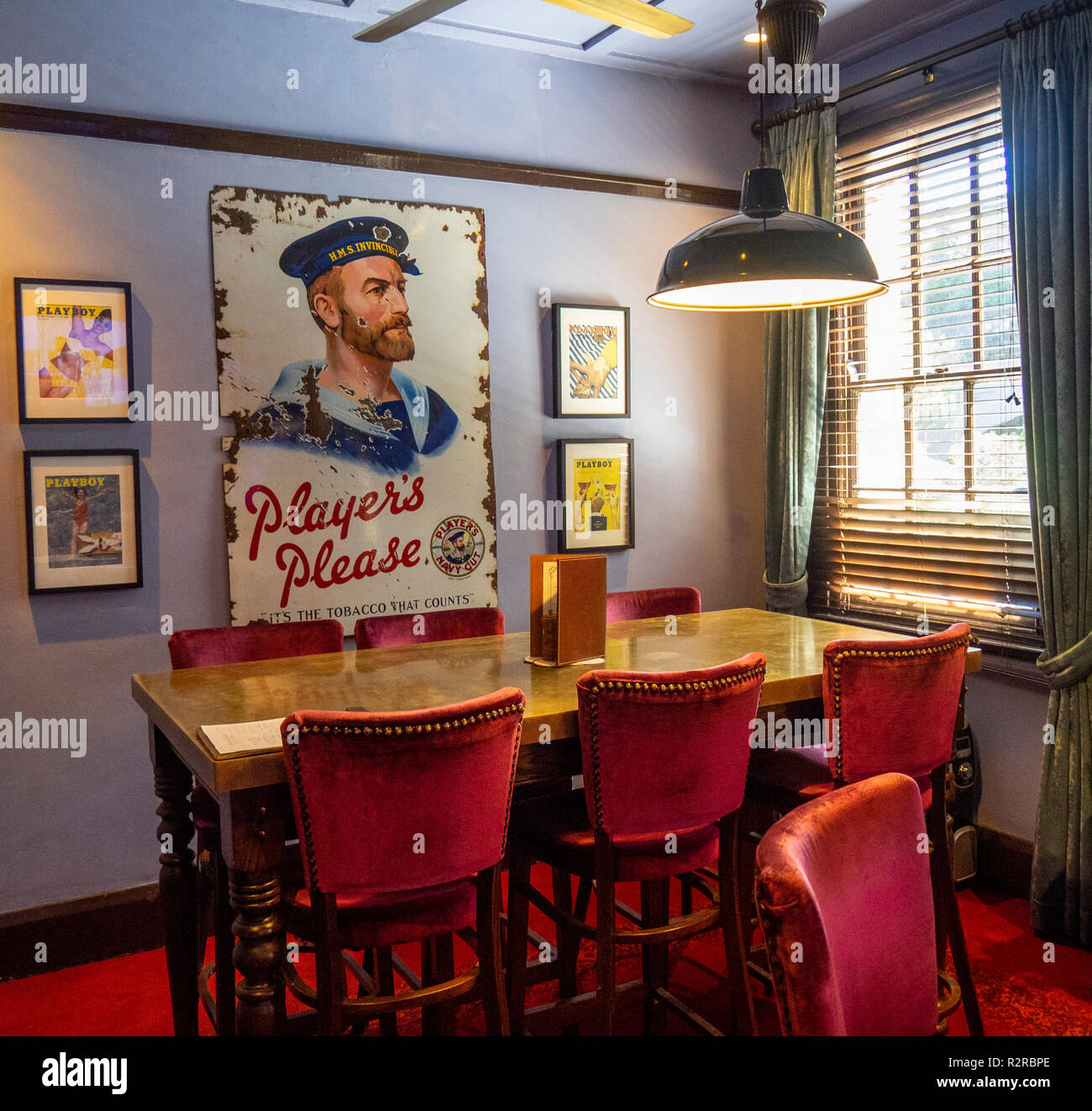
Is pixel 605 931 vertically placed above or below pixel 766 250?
below

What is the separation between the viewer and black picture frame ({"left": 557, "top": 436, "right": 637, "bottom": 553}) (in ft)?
12.9

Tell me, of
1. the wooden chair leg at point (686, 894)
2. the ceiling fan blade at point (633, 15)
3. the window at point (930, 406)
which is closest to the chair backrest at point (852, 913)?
the wooden chair leg at point (686, 894)

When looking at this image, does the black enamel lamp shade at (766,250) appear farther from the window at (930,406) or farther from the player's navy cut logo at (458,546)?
the player's navy cut logo at (458,546)

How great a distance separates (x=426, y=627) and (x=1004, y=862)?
7.17ft

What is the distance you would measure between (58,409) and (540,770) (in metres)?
1.95

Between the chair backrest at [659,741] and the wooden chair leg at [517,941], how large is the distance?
29 cm

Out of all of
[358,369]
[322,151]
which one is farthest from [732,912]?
[322,151]

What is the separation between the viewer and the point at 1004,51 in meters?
3.18

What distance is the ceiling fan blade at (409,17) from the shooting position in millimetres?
2271

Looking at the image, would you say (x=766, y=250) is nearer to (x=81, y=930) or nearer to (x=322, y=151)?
(x=322, y=151)

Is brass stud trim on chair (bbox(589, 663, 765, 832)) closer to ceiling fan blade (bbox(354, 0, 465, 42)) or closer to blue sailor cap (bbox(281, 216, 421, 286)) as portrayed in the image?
ceiling fan blade (bbox(354, 0, 465, 42))

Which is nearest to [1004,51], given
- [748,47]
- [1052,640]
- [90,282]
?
[748,47]

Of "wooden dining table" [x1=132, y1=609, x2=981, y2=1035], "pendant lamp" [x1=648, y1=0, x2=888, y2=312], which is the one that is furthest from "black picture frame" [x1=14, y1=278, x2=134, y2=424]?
"pendant lamp" [x1=648, y1=0, x2=888, y2=312]

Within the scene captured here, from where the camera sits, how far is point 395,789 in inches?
66.9
